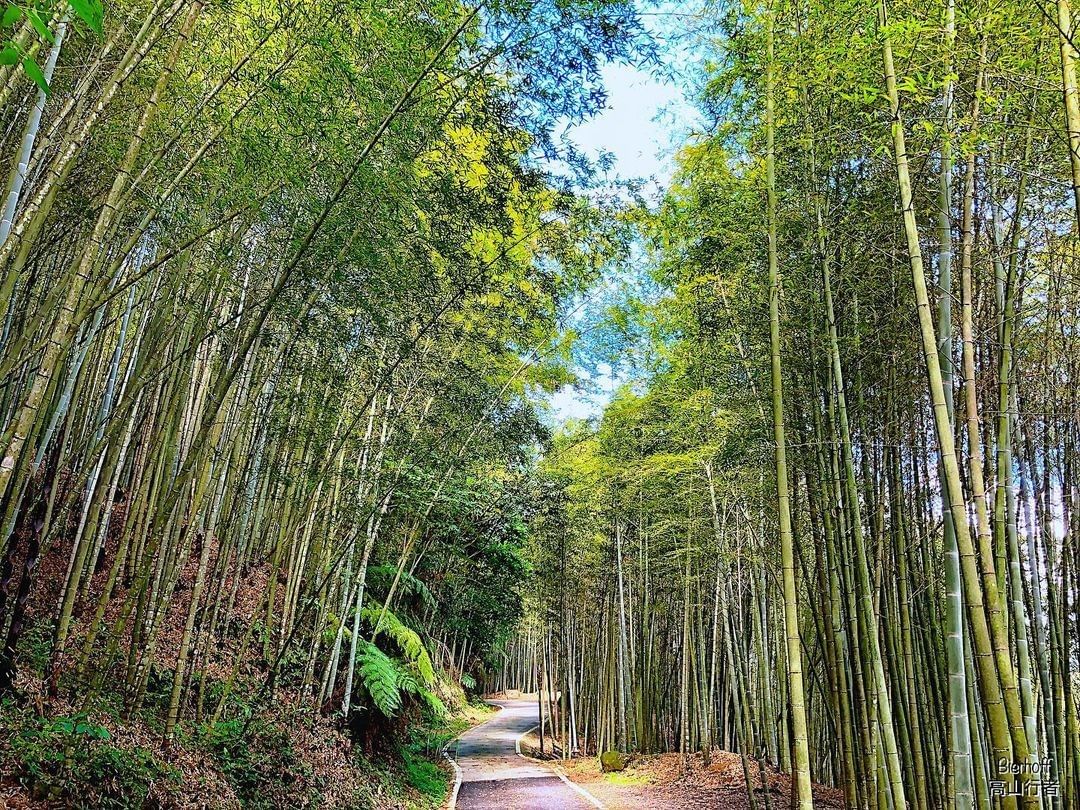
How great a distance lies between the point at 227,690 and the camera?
12.9ft

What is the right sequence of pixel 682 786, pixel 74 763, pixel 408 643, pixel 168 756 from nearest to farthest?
pixel 74 763 < pixel 168 756 < pixel 408 643 < pixel 682 786

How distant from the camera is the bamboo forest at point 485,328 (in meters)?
2.45

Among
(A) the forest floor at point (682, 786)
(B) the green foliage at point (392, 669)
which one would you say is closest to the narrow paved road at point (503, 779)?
(A) the forest floor at point (682, 786)

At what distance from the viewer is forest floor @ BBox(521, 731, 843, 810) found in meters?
5.97

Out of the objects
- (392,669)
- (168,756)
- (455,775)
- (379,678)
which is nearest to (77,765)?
(168,756)

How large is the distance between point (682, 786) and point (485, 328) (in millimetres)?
5540

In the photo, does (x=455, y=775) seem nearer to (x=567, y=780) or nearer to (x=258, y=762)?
(x=567, y=780)

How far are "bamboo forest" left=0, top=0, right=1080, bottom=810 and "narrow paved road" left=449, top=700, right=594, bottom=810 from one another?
1.19 meters

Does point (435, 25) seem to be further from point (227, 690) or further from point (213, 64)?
point (227, 690)

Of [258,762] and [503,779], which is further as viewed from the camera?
[503,779]

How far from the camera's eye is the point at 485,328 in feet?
17.3

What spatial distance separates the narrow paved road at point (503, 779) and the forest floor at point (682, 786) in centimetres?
41

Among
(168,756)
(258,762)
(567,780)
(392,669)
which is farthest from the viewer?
(567,780)

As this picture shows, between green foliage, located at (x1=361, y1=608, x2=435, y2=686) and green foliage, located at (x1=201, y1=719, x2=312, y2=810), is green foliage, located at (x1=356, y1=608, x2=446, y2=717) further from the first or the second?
green foliage, located at (x1=201, y1=719, x2=312, y2=810)
